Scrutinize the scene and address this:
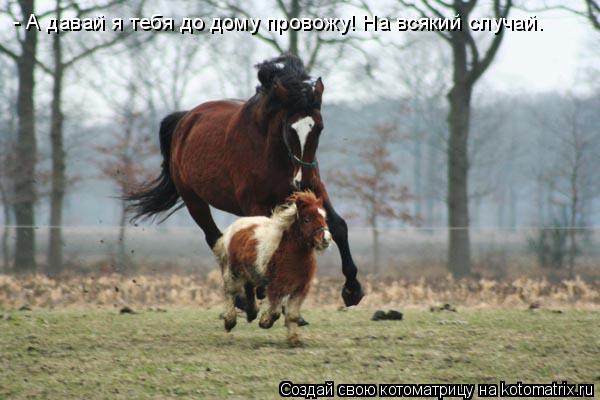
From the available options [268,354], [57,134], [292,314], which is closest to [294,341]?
[292,314]

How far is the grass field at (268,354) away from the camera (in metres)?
6.43

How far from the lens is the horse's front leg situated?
9.32 m

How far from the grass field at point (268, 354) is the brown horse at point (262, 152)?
39.5 inches

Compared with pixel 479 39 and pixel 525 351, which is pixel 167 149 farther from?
pixel 479 39

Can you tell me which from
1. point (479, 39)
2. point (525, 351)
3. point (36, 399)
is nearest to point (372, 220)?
point (479, 39)

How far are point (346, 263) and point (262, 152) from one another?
4.62ft

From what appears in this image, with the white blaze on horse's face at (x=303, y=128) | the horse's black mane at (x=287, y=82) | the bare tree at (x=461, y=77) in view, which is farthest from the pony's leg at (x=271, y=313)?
the bare tree at (x=461, y=77)

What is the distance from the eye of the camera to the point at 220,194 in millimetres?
10531

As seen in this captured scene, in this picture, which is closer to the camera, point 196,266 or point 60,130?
point 196,266

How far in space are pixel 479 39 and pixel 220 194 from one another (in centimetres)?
2592

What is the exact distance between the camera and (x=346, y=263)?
9375mm

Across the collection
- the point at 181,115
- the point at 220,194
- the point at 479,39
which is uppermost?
the point at 479,39

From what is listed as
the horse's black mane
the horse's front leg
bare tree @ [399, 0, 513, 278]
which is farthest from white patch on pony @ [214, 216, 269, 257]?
bare tree @ [399, 0, 513, 278]

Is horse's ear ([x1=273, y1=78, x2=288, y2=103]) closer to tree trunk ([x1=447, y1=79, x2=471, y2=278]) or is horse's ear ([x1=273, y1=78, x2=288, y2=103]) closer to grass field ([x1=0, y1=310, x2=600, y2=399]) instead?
grass field ([x1=0, y1=310, x2=600, y2=399])
